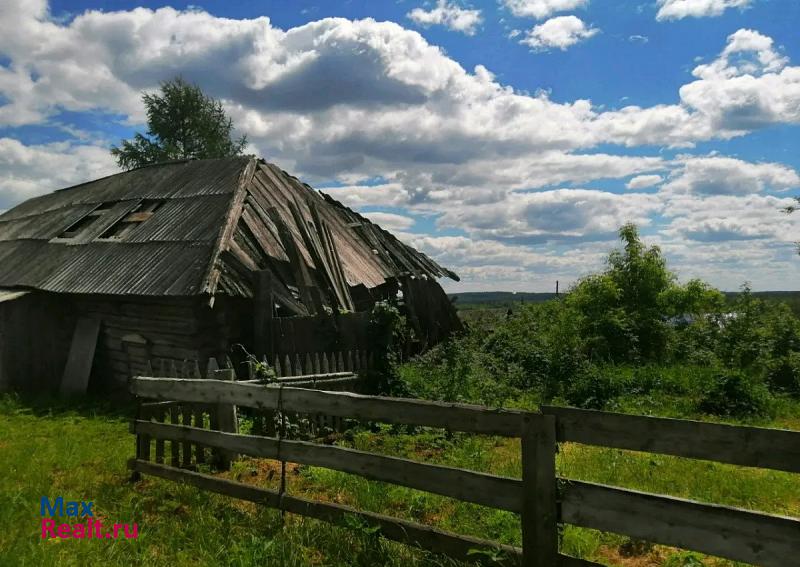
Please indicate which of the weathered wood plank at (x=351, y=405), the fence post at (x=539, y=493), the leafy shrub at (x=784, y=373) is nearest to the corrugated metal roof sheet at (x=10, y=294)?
the weathered wood plank at (x=351, y=405)

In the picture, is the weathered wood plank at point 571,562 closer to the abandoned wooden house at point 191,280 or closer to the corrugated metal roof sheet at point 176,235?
the abandoned wooden house at point 191,280

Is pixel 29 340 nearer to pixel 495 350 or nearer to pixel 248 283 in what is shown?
pixel 248 283

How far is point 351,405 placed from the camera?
4492 mm

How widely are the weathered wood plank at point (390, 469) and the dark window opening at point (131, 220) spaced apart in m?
10.3

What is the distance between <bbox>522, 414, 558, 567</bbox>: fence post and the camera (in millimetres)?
3506

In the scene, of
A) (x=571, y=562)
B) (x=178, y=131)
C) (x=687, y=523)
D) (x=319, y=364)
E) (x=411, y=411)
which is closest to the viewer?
(x=687, y=523)

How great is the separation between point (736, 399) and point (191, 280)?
10.0m

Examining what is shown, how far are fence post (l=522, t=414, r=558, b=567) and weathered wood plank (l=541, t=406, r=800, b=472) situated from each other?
98mm

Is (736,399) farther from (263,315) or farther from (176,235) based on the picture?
(176,235)

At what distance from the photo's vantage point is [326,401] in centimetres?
461

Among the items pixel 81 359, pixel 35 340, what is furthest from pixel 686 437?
pixel 35 340

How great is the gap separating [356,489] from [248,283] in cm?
636

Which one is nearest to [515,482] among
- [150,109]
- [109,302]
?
[109,302]

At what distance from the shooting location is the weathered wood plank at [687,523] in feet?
9.71
